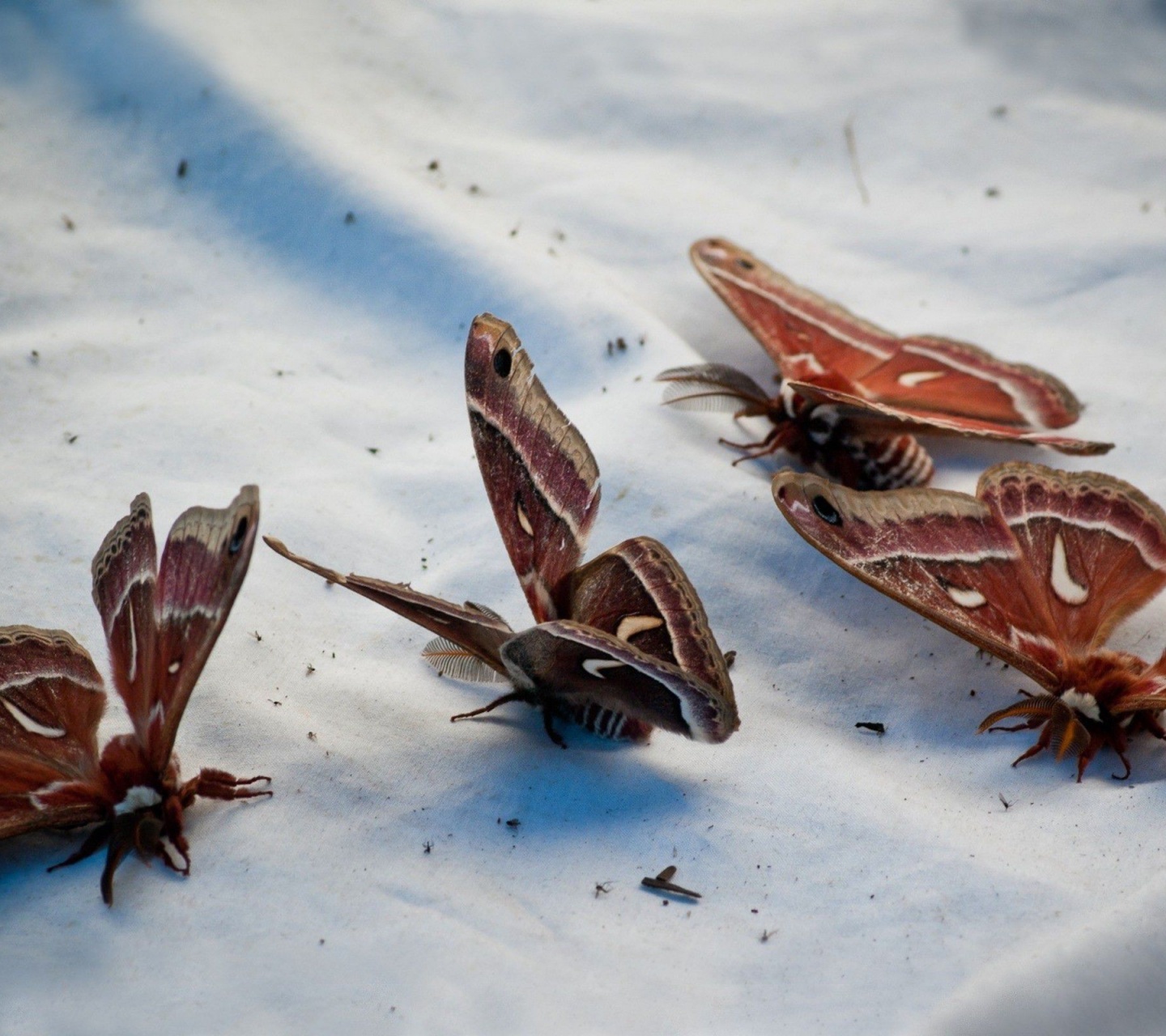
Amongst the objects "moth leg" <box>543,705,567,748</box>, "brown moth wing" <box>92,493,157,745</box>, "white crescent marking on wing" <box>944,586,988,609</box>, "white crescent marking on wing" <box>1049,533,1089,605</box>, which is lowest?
"moth leg" <box>543,705,567,748</box>

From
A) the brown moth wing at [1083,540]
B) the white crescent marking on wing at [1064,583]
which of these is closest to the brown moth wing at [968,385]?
the brown moth wing at [1083,540]

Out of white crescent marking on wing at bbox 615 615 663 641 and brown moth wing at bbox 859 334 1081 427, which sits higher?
brown moth wing at bbox 859 334 1081 427

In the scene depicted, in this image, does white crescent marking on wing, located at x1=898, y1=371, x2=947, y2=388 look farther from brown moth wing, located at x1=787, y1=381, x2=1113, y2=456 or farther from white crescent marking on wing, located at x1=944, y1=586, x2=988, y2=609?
white crescent marking on wing, located at x1=944, y1=586, x2=988, y2=609

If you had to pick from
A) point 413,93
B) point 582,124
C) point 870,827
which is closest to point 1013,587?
point 870,827

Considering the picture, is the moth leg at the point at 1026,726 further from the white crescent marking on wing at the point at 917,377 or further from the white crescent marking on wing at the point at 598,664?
the white crescent marking on wing at the point at 917,377

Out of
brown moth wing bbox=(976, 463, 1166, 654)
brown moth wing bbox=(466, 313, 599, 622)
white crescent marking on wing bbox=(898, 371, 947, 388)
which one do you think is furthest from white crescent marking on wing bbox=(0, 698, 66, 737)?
white crescent marking on wing bbox=(898, 371, 947, 388)
